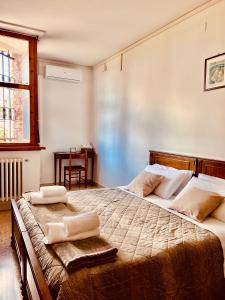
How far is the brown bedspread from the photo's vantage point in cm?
131

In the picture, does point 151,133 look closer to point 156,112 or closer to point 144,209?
point 156,112

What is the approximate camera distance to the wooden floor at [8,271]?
194cm

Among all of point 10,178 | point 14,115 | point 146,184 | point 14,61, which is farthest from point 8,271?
point 14,61

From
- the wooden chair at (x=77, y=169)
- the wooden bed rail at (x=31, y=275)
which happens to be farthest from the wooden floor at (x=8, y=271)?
the wooden chair at (x=77, y=169)

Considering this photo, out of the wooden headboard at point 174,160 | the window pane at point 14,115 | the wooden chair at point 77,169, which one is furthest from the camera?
the wooden chair at point 77,169

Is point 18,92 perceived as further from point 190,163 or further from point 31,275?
point 31,275

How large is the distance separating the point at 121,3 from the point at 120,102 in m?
1.92

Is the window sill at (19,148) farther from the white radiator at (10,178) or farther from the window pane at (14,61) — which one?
the window pane at (14,61)

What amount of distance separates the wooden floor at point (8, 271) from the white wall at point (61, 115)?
2500mm

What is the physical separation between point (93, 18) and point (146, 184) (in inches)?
91.5

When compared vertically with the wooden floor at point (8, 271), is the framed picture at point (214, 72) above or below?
above

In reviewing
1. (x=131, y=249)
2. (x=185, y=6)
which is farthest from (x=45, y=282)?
(x=185, y=6)

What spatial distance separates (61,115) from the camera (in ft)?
18.0

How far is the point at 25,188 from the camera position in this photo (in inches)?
156
